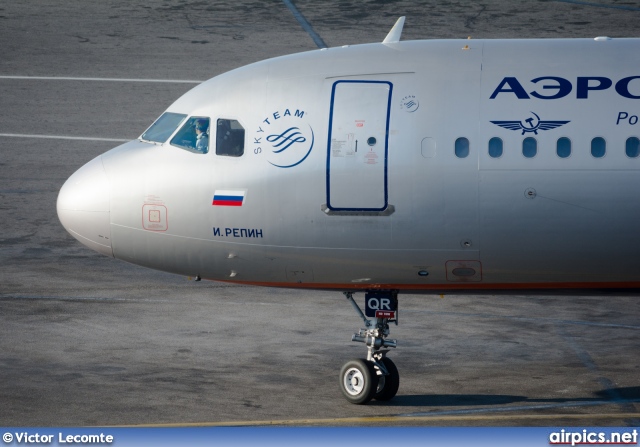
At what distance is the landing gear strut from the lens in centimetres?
1970

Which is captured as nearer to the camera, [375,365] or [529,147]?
[529,147]

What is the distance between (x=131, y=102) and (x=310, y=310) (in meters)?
Result: 19.0

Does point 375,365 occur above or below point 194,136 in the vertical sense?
below

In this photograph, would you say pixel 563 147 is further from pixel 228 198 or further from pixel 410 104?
pixel 228 198

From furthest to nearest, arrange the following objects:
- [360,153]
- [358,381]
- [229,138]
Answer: [358,381]
[229,138]
[360,153]

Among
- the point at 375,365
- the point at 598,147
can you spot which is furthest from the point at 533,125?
the point at 375,365

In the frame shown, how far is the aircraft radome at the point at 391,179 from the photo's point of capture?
18531 mm

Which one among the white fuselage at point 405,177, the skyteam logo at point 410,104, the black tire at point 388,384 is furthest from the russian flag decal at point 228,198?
the black tire at point 388,384

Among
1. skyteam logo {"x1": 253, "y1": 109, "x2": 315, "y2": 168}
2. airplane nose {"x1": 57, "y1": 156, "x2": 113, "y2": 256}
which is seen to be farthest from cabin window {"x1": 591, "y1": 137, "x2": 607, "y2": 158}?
airplane nose {"x1": 57, "y1": 156, "x2": 113, "y2": 256}

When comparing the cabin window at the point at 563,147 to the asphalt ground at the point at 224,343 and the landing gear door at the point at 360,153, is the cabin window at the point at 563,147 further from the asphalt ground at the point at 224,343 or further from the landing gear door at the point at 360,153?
the asphalt ground at the point at 224,343

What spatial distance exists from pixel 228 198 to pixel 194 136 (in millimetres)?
1271

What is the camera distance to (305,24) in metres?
51.0

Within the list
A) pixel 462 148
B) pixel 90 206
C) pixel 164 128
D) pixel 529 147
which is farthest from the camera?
pixel 164 128

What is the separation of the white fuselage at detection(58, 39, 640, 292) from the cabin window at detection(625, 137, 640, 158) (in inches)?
0.8
